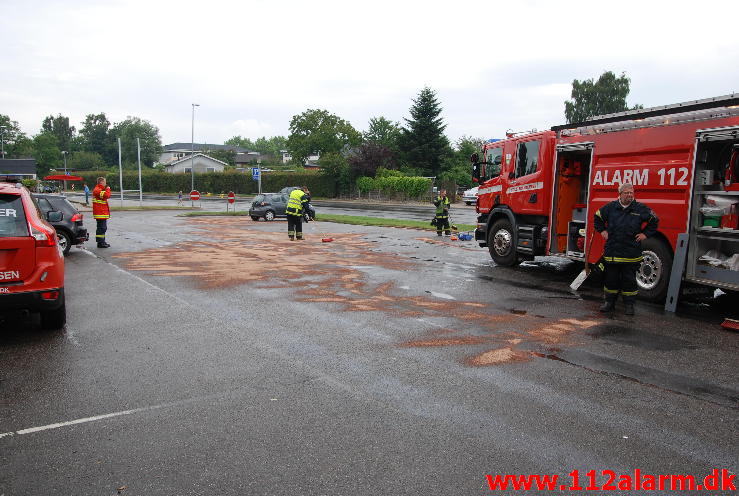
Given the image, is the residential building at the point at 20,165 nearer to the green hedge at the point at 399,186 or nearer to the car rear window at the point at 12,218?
the car rear window at the point at 12,218

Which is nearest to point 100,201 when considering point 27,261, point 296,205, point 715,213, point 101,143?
point 296,205

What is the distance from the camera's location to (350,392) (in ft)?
14.9

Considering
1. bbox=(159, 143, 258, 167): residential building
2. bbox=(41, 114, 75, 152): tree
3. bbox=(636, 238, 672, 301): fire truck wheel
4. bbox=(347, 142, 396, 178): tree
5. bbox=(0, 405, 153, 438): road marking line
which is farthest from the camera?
bbox=(41, 114, 75, 152): tree

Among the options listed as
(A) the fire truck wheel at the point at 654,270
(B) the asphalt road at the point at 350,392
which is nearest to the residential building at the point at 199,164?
(B) the asphalt road at the point at 350,392

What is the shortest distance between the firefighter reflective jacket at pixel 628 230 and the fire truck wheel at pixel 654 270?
3.40 feet

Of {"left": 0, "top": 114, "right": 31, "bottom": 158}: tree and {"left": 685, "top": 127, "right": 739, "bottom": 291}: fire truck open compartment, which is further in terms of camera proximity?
{"left": 0, "top": 114, "right": 31, "bottom": 158}: tree

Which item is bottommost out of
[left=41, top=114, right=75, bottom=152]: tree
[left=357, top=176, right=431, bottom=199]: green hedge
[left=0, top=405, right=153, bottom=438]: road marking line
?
[left=0, top=405, right=153, bottom=438]: road marking line

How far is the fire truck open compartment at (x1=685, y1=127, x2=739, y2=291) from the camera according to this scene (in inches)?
298

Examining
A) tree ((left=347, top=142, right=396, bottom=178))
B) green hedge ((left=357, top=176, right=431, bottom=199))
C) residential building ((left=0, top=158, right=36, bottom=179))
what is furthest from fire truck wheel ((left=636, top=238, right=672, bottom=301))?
tree ((left=347, top=142, right=396, bottom=178))

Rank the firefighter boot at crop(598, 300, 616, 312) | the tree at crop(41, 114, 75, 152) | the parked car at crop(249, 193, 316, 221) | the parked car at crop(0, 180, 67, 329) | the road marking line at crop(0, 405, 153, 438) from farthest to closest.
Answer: the tree at crop(41, 114, 75, 152)
the parked car at crop(249, 193, 316, 221)
the firefighter boot at crop(598, 300, 616, 312)
the parked car at crop(0, 180, 67, 329)
the road marking line at crop(0, 405, 153, 438)

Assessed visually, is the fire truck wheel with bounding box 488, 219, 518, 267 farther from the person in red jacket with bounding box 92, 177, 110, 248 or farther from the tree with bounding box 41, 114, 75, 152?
the tree with bounding box 41, 114, 75, 152

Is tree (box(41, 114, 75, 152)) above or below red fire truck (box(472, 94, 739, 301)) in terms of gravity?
above

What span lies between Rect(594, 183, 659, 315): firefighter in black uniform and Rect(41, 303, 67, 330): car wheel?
698 cm

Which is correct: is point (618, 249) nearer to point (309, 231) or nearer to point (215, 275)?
point (215, 275)
